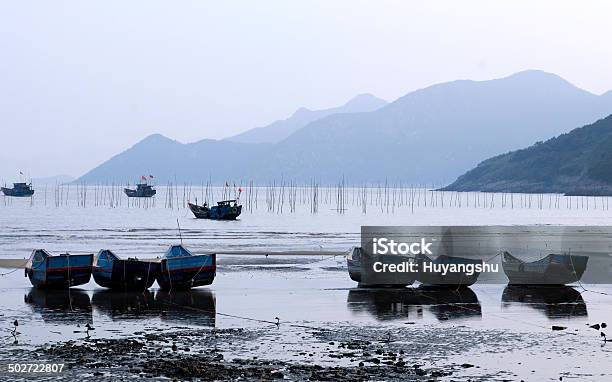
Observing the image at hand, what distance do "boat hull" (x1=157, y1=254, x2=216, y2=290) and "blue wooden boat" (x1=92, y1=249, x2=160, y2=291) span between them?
1.46ft

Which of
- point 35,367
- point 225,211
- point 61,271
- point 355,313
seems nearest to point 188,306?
point 355,313

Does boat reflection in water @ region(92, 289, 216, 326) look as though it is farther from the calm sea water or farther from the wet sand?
the wet sand

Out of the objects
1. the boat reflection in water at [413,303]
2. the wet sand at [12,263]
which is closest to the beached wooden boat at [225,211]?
the wet sand at [12,263]

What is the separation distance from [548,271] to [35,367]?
2471 cm

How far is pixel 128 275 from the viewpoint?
1435 inches

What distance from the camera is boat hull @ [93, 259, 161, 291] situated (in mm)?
36438

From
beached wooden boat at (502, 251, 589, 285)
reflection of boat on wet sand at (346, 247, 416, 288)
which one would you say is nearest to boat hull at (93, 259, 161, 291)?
reflection of boat on wet sand at (346, 247, 416, 288)

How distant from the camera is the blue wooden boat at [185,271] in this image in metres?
36.7

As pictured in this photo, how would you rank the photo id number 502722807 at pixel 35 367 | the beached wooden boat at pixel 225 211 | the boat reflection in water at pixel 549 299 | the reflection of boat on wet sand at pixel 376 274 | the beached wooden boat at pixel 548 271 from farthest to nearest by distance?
1. the beached wooden boat at pixel 225 211
2. the beached wooden boat at pixel 548 271
3. the reflection of boat on wet sand at pixel 376 274
4. the boat reflection in water at pixel 549 299
5. the photo id number 502722807 at pixel 35 367

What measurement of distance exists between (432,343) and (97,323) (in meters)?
10.8

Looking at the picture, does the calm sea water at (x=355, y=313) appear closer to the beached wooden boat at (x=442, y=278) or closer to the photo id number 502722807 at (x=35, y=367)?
the beached wooden boat at (x=442, y=278)

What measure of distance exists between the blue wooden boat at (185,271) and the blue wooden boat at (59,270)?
3.40 metres

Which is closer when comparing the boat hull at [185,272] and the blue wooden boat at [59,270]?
the boat hull at [185,272]

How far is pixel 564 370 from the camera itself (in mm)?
21094
